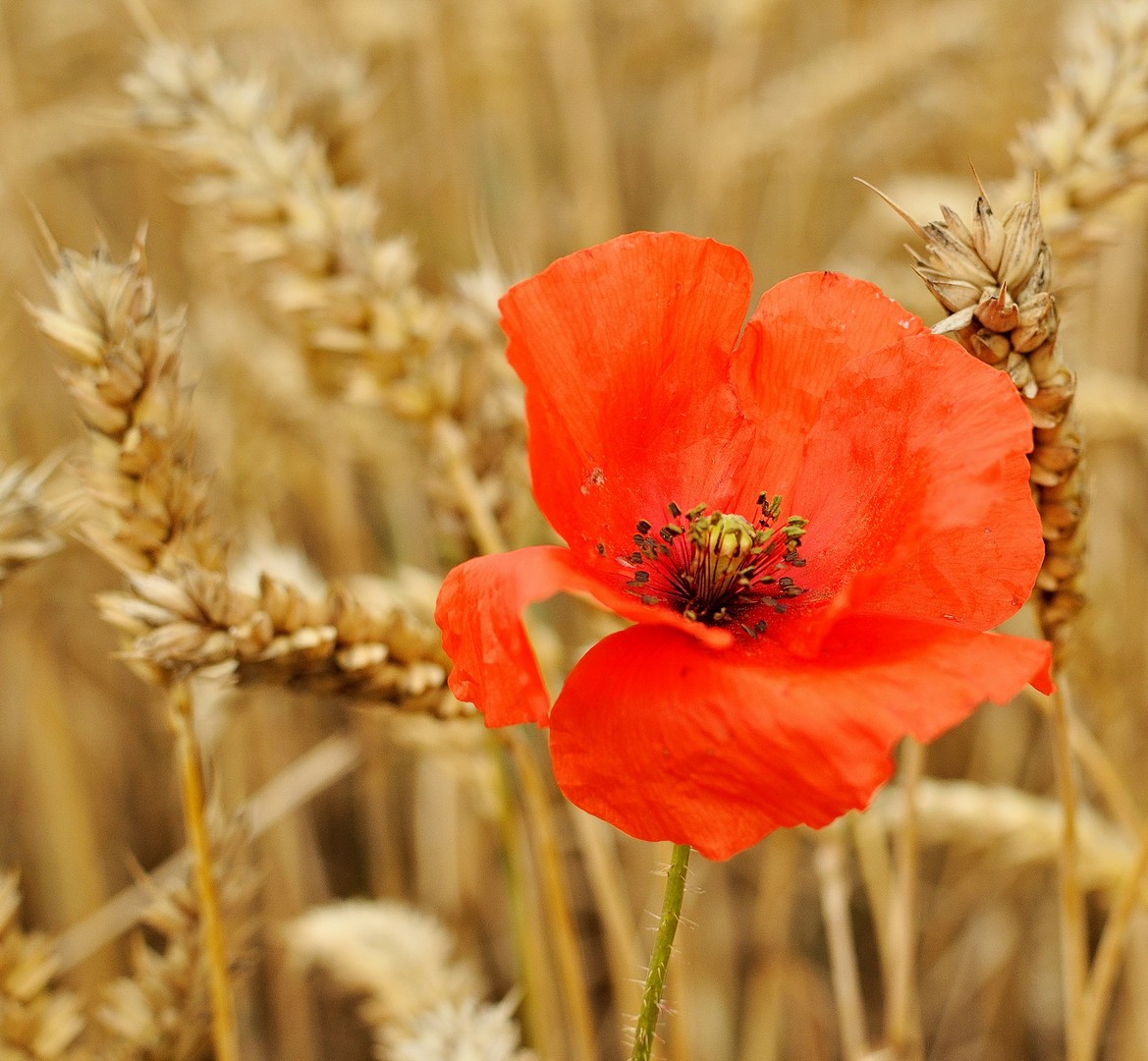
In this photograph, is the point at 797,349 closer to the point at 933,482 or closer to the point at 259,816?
the point at 933,482

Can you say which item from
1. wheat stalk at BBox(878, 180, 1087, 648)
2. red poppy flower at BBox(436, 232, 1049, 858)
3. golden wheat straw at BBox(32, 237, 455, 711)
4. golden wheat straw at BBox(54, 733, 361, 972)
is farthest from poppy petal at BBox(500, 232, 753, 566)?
golden wheat straw at BBox(54, 733, 361, 972)

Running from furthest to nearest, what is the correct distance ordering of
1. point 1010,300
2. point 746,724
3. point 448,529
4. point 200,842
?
point 448,529 → point 200,842 → point 1010,300 → point 746,724

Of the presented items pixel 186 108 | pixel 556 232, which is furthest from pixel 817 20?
pixel 186 108

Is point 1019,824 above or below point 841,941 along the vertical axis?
above

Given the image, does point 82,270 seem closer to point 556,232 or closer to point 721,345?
point 721,345

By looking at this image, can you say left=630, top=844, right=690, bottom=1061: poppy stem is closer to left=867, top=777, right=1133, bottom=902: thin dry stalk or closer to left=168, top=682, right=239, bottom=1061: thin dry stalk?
left=168, top=682, right=239, bottom=1061: thin dry stalk

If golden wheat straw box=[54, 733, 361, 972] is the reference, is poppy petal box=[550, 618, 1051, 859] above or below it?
below

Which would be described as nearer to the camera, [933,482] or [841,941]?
[933,482]

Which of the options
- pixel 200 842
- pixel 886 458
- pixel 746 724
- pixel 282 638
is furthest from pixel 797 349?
pixel 200 842

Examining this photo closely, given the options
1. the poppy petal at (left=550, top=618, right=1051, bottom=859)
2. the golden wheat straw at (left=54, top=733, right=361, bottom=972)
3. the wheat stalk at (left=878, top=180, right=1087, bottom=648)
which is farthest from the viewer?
the golden wheat straw at (left=54, top=733, right=361, bottom=972)
